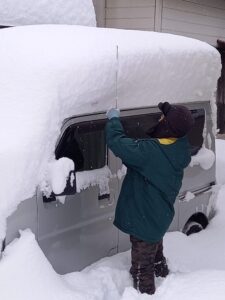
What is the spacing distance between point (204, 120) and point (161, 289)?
2052mm


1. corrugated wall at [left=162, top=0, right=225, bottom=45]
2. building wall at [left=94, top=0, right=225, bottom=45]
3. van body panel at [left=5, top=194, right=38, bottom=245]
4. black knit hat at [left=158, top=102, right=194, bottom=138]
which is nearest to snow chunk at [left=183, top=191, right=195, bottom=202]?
black knit hat at [left=158, top=102, right=194, bottom=138]

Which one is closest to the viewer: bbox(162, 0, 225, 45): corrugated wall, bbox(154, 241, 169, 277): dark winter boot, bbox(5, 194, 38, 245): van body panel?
bbox(5, 194, 38, 245): van body panel

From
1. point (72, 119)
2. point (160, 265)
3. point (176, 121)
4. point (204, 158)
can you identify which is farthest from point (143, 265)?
point (204, 158)

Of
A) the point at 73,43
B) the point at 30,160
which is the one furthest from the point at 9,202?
the point at 73,43

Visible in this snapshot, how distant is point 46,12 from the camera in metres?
5.50

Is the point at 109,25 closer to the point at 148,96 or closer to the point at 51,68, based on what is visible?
the point at 148,96

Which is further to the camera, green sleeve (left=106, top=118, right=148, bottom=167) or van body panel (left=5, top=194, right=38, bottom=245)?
green sleeve (left=106, top=118, right=148, bottom=167)

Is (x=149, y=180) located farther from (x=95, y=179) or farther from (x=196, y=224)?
(x=196, y=224)

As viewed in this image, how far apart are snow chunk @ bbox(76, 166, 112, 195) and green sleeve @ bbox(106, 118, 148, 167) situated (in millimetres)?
366

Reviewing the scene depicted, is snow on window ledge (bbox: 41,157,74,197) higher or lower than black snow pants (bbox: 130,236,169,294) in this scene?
higher

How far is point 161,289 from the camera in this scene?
3496 millimetres

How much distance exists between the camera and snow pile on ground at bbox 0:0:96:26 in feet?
16.9

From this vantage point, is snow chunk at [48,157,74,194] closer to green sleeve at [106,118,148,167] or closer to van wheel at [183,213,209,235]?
green sleeve at [106,118,148,167]

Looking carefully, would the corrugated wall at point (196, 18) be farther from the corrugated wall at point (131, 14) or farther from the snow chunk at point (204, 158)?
the snow chunk at point (204, 158)
